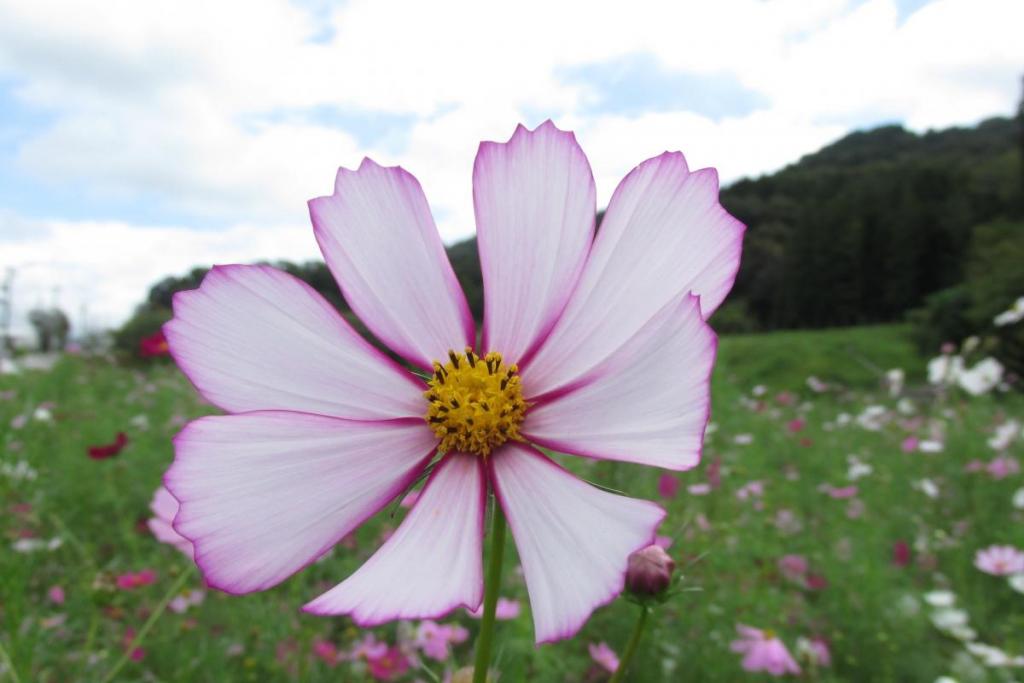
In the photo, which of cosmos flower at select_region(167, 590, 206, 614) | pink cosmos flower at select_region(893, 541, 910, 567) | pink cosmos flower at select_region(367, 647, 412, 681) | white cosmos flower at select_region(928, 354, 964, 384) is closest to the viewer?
pink cosmos flower at select_region(367, 647, 412, 681)

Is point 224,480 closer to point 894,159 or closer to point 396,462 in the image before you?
point 396,462

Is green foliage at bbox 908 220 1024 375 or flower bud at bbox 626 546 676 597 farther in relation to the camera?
green foliage at bbox 908 220 1024 375

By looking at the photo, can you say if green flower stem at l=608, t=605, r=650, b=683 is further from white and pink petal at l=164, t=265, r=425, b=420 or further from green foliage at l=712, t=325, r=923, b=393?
green foliage at l=712, t=325, r=923, b=393

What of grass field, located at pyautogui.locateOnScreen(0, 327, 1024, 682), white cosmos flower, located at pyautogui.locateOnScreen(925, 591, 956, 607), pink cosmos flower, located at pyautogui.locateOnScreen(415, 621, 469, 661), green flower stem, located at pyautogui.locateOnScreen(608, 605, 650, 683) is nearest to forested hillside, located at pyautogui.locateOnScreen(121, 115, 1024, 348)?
grass field, located at pyautogui.locateOnScreen(0, 327, 1024, 682)

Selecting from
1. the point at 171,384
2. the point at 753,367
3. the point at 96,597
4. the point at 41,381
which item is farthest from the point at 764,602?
the point at 753,367

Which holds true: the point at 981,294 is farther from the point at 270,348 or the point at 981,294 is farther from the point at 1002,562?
the point at 270,348

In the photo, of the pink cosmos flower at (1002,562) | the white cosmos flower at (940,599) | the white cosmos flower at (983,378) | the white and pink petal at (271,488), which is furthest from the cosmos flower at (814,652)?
the white cosmos flower at (983,378)

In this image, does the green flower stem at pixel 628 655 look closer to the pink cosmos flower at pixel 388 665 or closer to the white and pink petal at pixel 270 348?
the white and pink petal at pixel 270 348

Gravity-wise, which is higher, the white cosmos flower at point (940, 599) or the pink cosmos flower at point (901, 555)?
the white cosmos flower at point (940, 599)
